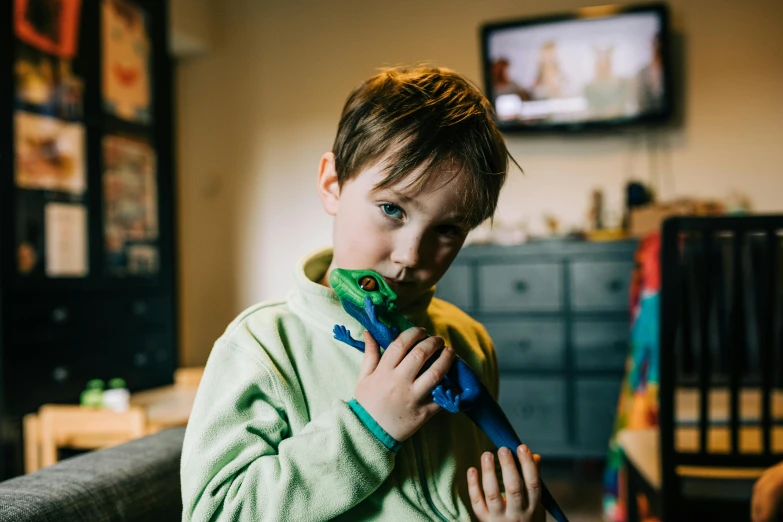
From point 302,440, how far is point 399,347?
0.12m

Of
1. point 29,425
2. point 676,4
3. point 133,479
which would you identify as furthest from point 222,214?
point 133,479

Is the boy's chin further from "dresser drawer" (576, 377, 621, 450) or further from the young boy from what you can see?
"dresser drawer" (576, 377, 621, 450)

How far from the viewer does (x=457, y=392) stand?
23.1 inches

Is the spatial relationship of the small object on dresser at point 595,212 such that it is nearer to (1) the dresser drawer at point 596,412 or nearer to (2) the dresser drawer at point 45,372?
(1) the dresser drawer at point 596,412

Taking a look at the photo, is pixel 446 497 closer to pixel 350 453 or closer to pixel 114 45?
pixel 350 453

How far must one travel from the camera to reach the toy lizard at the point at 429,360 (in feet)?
1.91

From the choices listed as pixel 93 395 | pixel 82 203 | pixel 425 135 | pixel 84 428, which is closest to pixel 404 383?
pixel 425 135

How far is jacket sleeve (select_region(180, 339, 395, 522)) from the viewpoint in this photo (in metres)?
0.58

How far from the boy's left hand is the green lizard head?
0.17 m

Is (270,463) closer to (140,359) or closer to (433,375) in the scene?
(433,375)

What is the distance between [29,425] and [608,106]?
2855 millimetres

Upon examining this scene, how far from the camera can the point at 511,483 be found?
0.60 metres

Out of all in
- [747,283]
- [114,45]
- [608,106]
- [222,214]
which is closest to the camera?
[747,283]

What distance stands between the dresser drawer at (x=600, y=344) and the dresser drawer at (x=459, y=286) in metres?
0.50
